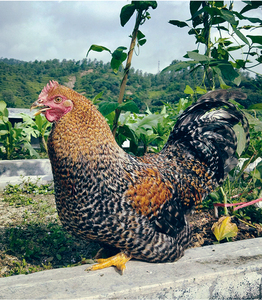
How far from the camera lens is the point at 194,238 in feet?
7.99

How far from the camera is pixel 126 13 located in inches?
101

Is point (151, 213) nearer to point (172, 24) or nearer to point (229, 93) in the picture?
point (229, 93)

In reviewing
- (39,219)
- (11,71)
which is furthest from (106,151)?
(11,71)

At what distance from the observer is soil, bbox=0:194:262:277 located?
2.11 m

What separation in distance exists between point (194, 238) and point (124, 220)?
43.1 inches

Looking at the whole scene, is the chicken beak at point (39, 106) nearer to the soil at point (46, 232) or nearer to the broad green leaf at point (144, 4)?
the soil at point (46, 232)

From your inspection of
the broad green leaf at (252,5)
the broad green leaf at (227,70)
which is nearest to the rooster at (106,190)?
the broad green leaf at (227,70)

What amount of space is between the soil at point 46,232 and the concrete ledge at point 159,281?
432 mm

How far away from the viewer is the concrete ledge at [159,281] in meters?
1.42

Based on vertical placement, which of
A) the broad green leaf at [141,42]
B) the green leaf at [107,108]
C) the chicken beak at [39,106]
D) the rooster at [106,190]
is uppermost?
the broad green leaf at [141,42]

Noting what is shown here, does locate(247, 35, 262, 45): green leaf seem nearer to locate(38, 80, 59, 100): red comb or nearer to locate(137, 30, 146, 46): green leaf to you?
locate(137, 30, 146, 46): green leaf

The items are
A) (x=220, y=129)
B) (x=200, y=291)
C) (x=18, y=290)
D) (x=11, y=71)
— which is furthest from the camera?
(x=11, y=71)

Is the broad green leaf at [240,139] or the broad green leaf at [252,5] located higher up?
the broad green leaf at [252,5]

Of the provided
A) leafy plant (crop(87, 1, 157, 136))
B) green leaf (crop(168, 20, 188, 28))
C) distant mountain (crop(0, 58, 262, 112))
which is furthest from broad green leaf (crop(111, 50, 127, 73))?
distant mountain (crop(0, 58, 262, 112))
